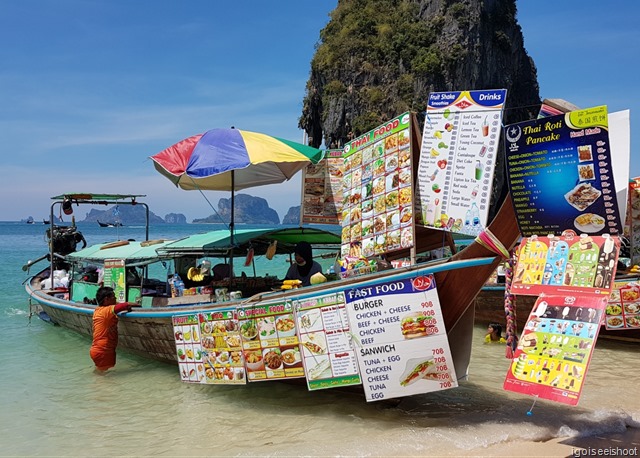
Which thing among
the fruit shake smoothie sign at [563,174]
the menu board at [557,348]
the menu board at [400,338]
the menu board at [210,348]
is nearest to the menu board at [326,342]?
the menu board at [400,338]

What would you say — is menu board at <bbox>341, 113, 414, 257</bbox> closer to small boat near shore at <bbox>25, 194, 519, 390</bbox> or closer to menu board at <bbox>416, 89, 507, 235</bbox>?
menu board at <bbox>416, 89, 507, 235</bbox>

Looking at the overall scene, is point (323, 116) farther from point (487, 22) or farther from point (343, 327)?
point (343, 327)

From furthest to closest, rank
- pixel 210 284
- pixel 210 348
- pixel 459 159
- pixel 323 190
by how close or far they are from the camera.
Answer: pixel 210 284, pixel 323 190, pixel 210 348, pixel 459 159

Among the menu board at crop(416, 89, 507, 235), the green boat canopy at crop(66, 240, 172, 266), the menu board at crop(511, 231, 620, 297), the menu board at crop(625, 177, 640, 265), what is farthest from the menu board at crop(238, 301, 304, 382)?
the menu board at crop(625, 177, 640, 265)

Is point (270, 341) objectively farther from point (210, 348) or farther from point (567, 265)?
point (567, 265)

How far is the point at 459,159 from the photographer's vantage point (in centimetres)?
546

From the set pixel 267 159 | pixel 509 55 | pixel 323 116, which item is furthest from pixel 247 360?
pixel 509 55

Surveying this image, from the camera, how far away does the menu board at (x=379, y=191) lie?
604cm

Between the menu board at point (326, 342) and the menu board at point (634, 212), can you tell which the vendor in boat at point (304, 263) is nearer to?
the menu board at point (326, 342)

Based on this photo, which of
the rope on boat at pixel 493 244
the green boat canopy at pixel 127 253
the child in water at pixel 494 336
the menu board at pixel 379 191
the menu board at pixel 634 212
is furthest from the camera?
the child in water at pixel 494 336

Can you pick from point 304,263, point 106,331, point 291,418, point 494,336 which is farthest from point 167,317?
point 494,336

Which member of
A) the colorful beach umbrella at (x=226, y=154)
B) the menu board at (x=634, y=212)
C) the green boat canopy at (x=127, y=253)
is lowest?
the green boat canopy at (x=127, y=253)

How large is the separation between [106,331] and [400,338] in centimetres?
533

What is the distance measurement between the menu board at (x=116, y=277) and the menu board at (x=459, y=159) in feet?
18.6
